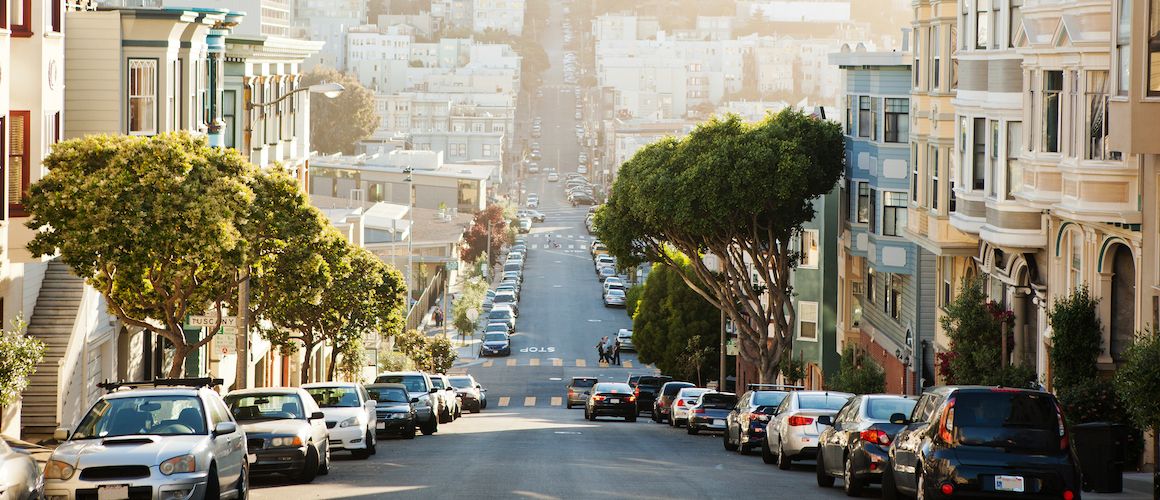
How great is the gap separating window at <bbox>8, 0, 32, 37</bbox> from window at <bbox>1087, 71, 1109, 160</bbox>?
718 inches

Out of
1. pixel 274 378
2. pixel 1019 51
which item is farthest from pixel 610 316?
pixel 1019 51

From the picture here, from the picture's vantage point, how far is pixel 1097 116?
28.6 meters

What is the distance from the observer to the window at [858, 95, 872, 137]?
51.9 meters

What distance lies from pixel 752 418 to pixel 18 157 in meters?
14.1

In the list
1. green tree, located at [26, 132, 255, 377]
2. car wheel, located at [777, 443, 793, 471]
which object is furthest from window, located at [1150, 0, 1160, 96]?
green tree, located at [26, 132, 255, 377]

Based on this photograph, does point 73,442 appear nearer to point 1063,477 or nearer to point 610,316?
point 1063,477

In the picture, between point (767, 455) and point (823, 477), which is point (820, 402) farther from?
point (823, 477)

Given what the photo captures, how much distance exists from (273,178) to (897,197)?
2432cm

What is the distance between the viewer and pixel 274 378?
202ft

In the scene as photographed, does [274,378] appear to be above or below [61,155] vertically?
below

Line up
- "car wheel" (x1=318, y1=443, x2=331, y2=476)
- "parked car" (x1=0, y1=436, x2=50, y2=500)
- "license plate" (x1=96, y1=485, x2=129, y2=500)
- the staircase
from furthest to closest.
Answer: the staircase → "car wheel" (x1=318, y1=443, x2=331, y2=476) → "license plate" (x1=96, y1=485, x2=129, y2=500) → "parked car" (x1=0, y1=436, x2=50, y2=500)

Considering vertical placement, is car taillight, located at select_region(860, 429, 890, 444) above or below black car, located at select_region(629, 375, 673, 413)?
above

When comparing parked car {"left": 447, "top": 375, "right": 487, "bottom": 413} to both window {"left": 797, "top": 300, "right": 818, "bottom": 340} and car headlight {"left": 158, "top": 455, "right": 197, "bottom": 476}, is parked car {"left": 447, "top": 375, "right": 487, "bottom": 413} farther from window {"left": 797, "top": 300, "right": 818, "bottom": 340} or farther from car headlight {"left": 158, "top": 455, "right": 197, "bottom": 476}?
car headlight {"left": 158, "top": 455, "right": 197, "bottom": 476}

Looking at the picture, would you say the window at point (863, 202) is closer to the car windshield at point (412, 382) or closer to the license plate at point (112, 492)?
the car windshield at point (412, 382)
